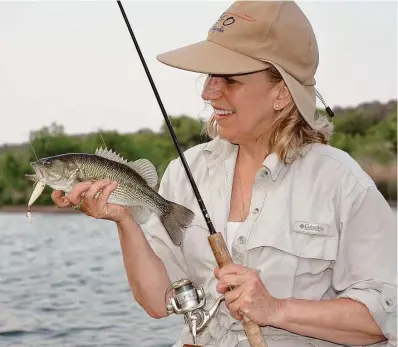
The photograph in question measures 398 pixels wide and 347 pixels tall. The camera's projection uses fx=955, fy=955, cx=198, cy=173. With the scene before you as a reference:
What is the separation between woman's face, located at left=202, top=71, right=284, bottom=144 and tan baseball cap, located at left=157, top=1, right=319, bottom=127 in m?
0.06

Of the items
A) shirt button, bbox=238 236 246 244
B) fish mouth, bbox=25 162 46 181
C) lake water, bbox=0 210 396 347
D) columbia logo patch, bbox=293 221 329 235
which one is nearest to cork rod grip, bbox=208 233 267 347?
shirt button, bbox=238 236 246 244

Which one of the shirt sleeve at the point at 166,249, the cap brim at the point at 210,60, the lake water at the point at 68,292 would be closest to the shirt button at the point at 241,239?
→ the shirt sleeve at the point at 166,249

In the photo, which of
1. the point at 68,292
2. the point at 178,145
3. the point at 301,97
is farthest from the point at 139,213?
the point at 68,292

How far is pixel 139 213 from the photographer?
2.69m

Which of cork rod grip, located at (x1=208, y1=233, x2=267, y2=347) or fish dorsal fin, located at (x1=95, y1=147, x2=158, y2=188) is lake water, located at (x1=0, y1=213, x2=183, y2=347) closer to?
fish dorsal fin, located at (x1=95, y1=147, x2=158, y2=188)

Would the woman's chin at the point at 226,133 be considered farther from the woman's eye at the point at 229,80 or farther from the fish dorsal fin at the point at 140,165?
the fish dorsal fin at the point at 140,165

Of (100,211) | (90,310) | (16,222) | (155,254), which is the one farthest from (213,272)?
(16,222)

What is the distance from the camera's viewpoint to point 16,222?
19.9m

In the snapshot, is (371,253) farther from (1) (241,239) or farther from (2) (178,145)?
(2) (178,145)

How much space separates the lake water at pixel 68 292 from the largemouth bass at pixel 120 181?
6601 millimetres

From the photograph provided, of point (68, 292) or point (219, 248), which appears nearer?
point (219, 248)

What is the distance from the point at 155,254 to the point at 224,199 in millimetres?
255

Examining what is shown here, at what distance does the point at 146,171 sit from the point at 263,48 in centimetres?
50

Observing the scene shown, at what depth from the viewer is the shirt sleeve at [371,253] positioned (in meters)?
2.53
